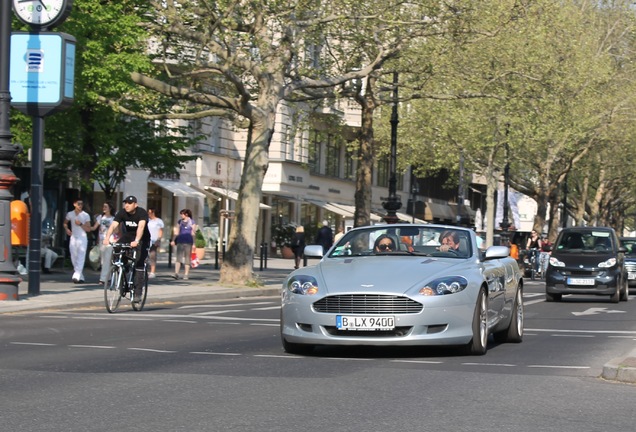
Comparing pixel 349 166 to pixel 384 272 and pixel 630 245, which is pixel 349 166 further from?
pixel 384 272

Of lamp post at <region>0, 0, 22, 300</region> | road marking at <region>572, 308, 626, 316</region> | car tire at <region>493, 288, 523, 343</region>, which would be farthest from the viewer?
road marking at <region>572, 308, 626, 316</region>

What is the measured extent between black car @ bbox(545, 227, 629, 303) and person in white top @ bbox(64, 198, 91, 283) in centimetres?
1045

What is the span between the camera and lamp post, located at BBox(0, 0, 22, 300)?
70.3ft

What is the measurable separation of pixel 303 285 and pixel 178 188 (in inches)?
1673

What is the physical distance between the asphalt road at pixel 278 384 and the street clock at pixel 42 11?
683cm

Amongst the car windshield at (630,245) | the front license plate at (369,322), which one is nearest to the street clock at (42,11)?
the front license plate at (369,322)

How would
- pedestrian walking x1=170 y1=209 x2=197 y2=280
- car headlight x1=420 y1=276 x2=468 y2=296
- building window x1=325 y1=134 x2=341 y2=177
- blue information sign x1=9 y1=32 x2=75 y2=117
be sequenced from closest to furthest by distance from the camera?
car headlight x1=420 y1=276 x2=468 y2=296 → blue information sign x1=9 y1=32 x2=75 y2=117 → pedestrian walking x1=170 y1=209 x2=197 y2=280 → building window x1=325 y1=134 x2=341 y2=177

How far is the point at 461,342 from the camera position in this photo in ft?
44.0

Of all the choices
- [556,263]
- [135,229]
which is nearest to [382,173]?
[556,263]

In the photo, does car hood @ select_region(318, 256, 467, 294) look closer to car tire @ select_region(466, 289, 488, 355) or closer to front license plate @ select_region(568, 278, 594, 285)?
car tire @ select_region(466, 289, 488, 355)

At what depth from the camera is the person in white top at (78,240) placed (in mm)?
28342

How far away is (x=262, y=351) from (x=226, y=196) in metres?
44.3

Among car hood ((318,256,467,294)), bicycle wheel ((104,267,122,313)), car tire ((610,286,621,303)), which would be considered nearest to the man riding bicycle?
bicycle wheel ((104,267,122,313))

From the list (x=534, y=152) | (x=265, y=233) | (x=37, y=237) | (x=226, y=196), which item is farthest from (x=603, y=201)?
(x=37, y=237)
